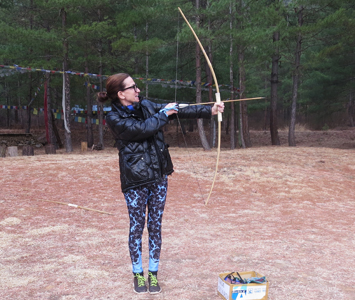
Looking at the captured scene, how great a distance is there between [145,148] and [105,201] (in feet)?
14.7

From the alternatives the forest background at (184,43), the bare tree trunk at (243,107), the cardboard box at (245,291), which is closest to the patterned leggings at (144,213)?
the cardboard box at (245,291)

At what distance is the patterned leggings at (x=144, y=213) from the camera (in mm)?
2723

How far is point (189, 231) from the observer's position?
5035 millimetres

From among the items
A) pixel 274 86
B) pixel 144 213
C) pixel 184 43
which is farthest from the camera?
pixel 274 86

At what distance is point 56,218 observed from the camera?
566 centimetres

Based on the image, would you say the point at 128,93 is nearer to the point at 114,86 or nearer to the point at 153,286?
the point at 114,86

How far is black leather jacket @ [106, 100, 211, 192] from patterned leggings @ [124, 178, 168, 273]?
101 millimetres

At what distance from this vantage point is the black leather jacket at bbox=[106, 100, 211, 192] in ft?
8.45

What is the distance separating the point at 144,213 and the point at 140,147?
553 millimetres

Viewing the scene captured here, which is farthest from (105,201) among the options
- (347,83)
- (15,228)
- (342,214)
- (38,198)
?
(347,83)

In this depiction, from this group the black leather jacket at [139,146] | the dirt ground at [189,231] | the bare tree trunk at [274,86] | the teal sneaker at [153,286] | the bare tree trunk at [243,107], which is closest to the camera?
the black leather jacket at [139,146]

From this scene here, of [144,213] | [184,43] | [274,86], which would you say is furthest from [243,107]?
[144,213]

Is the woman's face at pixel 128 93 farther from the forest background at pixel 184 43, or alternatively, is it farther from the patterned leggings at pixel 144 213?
the forest background at pixel 184 43

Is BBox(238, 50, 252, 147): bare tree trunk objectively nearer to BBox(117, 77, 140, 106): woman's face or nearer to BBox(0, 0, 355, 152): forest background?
BBox(0, 0, 355, 152): forest background
